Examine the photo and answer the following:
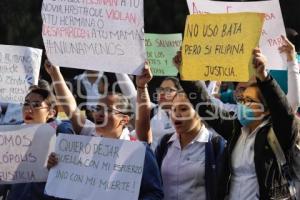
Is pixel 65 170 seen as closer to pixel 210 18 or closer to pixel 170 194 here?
pixel 170 194

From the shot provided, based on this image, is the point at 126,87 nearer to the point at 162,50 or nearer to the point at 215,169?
the point at 162,50

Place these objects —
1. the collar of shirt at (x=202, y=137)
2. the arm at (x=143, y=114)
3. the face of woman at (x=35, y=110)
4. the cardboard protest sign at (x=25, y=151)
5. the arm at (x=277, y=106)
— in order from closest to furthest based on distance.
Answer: the arm at (x=277, y=106)
the collar of shirt at (x=202, y=137)
the arm at (x=143, y=114)
the cardboard protest sign at (x=25, y=151)
the face of woman at (x=35, y=110)

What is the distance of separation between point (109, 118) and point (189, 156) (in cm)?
50

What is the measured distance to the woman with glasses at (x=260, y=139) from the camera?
3711 millimetres

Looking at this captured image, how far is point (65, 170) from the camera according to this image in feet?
14.1

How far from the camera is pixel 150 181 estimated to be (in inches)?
157

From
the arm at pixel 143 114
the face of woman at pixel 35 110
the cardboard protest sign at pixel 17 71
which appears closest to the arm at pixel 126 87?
the cardboard protest sign at pixel 17 71

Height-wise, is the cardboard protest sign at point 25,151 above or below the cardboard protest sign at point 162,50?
below

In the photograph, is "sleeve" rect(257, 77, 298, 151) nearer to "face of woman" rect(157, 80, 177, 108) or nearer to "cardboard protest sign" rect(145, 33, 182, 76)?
"face of woman" rect(157, 80, 177, 108)

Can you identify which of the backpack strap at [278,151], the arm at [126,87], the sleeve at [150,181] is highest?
the arm at [126,87]

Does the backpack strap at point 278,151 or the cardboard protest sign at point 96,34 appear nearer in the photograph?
the backpack strap at point 278,151

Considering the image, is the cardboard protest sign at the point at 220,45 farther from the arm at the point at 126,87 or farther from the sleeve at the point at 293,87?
the arm at the point at 126,87

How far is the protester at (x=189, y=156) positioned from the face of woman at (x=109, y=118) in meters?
0.19

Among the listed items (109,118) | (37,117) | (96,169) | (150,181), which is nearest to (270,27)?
(109,118)
